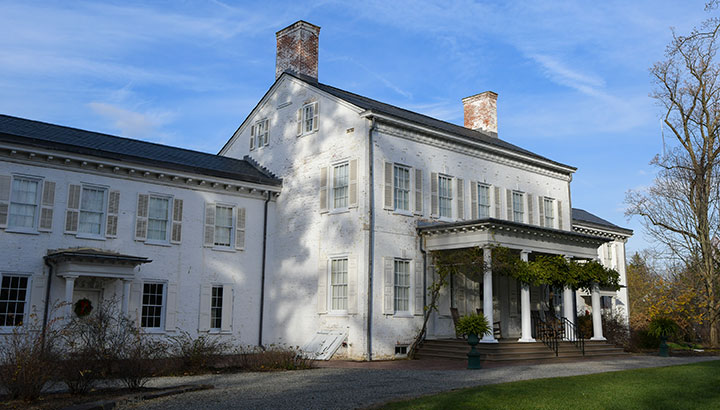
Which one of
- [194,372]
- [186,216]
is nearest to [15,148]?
[186,216]

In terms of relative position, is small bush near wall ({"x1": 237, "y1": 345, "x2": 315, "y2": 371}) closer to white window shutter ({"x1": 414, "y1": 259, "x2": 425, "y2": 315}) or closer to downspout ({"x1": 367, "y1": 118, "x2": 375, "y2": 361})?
downspout ({"x1": 367, "y1": 118, "x2": 375, "y2": 361})

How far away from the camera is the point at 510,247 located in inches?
762

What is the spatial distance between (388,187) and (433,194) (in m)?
2.15

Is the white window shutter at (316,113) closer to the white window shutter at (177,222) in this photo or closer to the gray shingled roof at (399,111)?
the gray shingled roof at (399,111)

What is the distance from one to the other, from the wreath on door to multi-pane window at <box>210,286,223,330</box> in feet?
13.0

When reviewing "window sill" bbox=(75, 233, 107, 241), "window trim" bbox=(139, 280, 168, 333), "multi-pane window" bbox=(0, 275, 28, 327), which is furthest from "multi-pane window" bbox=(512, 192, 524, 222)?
"multi-pane window" bbox=(0, 275, 28, 327)

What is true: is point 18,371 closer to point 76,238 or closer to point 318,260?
point 76,238

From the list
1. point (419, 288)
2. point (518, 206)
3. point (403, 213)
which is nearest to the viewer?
point (419, 288)

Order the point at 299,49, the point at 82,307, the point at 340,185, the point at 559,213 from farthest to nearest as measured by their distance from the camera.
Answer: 1. the point at 559,213
2. the point at 299,49
3. the point at 340,185
4. the point at 82,307

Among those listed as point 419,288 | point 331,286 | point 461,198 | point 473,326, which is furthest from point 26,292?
point 461,198

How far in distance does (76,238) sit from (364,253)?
8556mm

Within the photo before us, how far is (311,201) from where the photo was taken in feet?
69.9

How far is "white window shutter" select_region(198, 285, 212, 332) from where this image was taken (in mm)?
19781

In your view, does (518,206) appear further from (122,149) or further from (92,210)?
(92,210)
